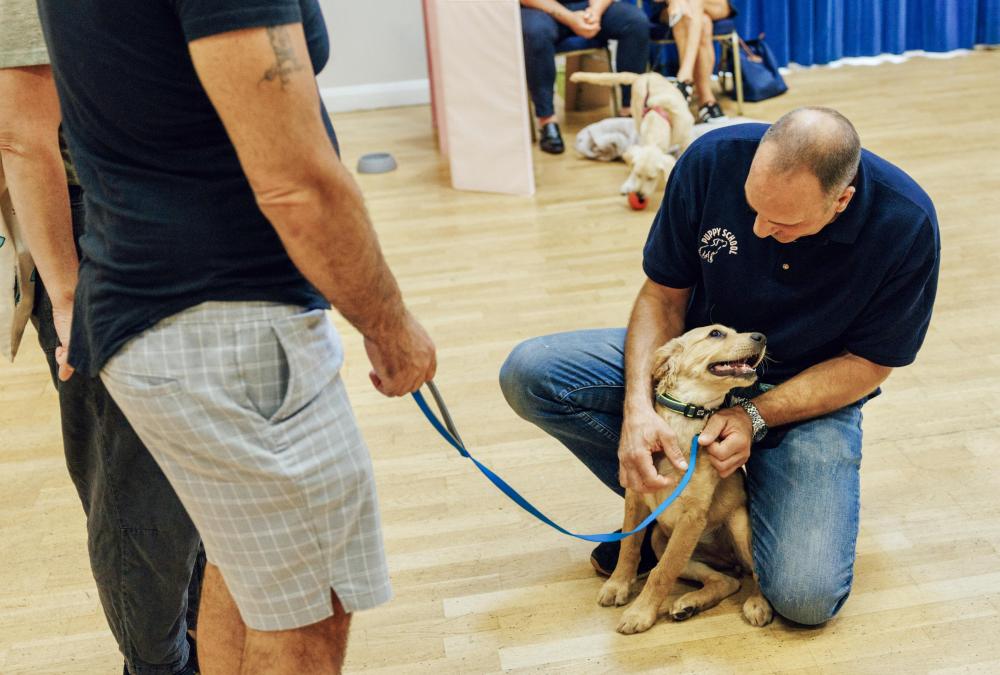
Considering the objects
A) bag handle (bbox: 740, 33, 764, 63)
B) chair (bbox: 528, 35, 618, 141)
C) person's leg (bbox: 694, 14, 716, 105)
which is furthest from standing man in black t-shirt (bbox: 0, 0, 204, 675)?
bag handle (bbox: 740, 33, 764, 63)

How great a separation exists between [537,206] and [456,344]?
1.23m

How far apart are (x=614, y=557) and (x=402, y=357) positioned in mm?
959

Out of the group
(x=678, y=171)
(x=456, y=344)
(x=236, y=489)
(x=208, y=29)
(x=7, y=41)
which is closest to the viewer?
(x=208, y=29)

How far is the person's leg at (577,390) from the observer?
1953mm

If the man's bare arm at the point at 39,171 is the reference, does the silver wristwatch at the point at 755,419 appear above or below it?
below

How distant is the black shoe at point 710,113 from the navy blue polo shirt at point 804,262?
10.3 feet

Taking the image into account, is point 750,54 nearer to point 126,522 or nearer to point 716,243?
point 716,243

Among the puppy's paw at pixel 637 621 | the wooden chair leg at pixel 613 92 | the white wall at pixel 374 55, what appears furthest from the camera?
the white wall at pixel 374 55

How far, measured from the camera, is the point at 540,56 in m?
4.63

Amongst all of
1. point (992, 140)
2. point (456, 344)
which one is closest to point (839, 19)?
point (992, 140)

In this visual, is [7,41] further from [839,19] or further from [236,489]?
[839,19]

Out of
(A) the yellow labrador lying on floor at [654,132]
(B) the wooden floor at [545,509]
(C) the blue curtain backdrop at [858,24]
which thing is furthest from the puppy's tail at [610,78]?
(C) the blue curtain backdrop at [858,24]

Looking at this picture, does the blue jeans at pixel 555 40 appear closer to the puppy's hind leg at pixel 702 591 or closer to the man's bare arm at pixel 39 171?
the puppy's hind leg at pixel 702 591

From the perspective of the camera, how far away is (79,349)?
1.18 meters
